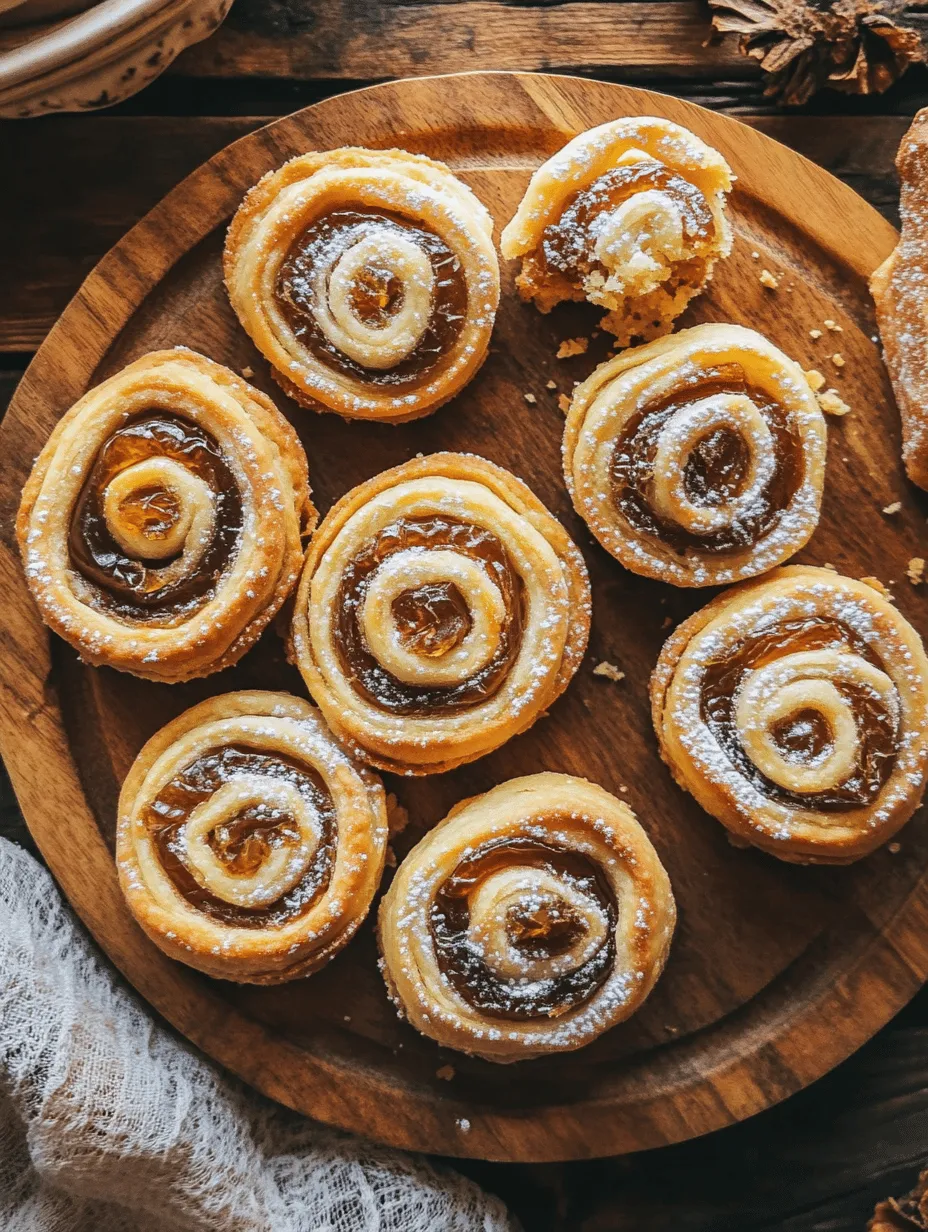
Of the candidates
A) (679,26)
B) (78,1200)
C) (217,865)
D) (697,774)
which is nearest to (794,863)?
(697,774)

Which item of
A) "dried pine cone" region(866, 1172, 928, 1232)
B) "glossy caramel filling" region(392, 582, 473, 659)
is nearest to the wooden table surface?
"dried pine cone" region(866, 1172, 928, 1232)

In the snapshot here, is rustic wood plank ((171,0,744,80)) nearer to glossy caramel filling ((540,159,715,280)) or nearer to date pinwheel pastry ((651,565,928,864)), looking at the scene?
glossy caramel filling ((540,159,715,280))

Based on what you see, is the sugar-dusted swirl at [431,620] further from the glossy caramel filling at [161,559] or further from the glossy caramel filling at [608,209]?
the glossy caramel filling at [608,209]

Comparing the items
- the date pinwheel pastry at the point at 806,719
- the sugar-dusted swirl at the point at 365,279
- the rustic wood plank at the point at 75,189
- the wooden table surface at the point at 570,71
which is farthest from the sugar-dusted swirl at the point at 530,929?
the rustic wood plank at the point at 75,189

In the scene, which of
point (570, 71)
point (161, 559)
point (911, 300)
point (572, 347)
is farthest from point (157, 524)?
point (911, 300)

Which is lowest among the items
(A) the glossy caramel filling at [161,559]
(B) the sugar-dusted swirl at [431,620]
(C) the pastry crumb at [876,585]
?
(C) the pastry crumb at [876,585]

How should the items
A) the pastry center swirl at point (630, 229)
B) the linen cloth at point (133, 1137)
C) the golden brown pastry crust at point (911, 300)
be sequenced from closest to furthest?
the linen cloth at point (133, 1137), the pastry center swirl at point (630, 229), the golden brown pastry crust at point (911, 300)

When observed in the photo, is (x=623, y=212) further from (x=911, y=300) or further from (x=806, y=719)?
(x=806, y=719)

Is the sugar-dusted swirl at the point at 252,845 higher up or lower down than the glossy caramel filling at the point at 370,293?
lower down

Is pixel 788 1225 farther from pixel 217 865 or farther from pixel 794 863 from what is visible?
pixel 217 865
